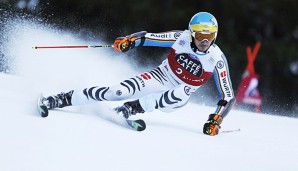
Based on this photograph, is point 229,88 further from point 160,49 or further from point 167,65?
point 160,49

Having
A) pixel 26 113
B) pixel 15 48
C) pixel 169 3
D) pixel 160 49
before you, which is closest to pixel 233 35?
pixel 169 3

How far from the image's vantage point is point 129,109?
5.87m

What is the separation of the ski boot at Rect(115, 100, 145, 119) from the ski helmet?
78 centimetres

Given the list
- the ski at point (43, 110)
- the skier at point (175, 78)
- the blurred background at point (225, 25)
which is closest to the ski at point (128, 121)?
the ski at point (43, 110)

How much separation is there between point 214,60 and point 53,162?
2.29 m

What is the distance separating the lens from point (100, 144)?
15.1ft

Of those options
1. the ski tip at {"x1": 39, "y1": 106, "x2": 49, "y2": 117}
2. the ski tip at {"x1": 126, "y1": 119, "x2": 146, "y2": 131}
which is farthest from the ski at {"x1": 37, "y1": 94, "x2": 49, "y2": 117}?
the ski tip at {"x1": 126, "y1": 119, "x2": 146, "y2": 131}

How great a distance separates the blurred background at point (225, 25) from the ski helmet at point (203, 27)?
9.28 metres

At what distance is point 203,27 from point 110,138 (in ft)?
4.67

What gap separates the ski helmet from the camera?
5715mm

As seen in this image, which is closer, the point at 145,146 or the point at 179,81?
the point at 145,146

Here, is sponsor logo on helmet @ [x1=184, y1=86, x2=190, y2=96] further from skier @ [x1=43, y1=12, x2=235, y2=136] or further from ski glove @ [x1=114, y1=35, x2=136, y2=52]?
ski glove @ [x1=114, y1=35, x2=136, y2=52]

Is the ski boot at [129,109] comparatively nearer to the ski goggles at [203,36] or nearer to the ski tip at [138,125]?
the ski tip at [138,125]

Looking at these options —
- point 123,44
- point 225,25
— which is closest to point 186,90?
point 123,44
